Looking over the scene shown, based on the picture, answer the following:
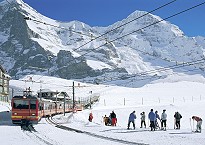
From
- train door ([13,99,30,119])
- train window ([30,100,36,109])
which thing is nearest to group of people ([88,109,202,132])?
train window ([30,100,36,109])

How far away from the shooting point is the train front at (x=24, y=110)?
31219 millimetres

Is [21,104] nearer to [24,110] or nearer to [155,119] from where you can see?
[24,110]

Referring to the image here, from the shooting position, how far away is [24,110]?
3159 cm

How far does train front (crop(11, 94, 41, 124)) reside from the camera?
3122cm

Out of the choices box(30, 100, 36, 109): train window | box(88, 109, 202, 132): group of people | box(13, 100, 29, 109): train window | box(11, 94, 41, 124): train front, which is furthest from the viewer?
box(30, 100, 36, 109): train window

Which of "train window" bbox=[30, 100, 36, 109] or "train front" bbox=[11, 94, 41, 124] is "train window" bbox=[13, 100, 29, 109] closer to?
"train front" bbox=[11, 94, 41, 124]

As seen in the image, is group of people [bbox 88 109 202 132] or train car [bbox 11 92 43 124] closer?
group of people [bbox 88 109 202 132]

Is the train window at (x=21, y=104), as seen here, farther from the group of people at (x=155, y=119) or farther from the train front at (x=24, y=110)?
the group of people at (x=155, y=119)

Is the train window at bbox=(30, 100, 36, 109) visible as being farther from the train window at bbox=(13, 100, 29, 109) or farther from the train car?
the train window at bbox=(13, 100, 29, 109)

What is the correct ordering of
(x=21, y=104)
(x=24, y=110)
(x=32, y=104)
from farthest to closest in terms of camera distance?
(x=32, y=104), (x=21, y=104), (x=24, y=110)

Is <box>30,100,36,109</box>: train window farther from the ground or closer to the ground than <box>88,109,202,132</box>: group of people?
farther from the ground

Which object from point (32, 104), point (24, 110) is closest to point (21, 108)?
point (24, 110)

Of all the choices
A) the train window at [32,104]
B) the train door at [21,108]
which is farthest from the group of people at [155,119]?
the train door at [21,108]

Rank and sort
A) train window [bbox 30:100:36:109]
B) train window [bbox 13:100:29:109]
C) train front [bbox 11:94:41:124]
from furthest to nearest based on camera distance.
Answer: train window [bbox 30:100:36:109] < train window [bbox 13:100:29:109] < train front [bbox 11:94:41:124]
